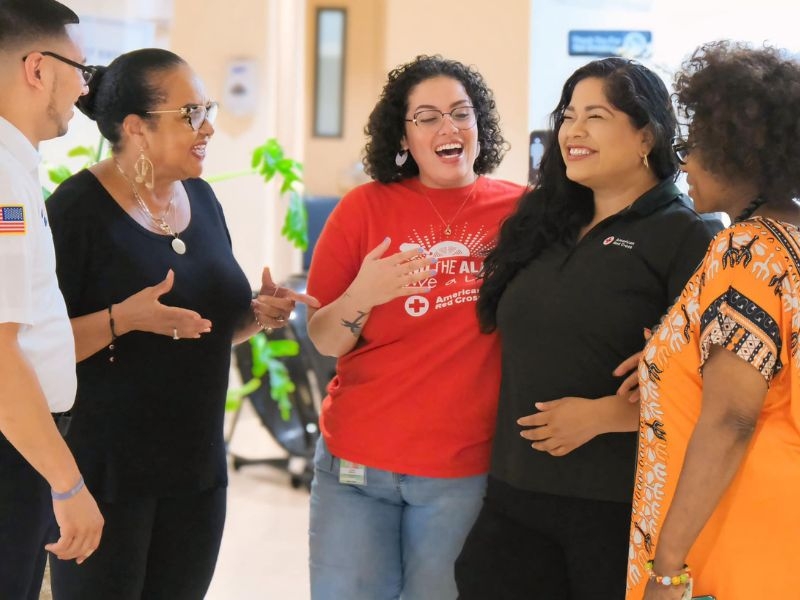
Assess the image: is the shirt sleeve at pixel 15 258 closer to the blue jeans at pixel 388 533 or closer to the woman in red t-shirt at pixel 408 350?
the woman in red t-shirt at pixel 408 350

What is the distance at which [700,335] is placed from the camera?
4.97 ft

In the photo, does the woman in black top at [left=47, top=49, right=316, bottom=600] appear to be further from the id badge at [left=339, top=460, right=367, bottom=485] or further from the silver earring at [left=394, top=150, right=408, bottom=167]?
the silver earring at [left=394, top=150, right=408, bottom=167]

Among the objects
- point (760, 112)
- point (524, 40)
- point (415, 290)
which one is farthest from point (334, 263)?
point (524, 40)

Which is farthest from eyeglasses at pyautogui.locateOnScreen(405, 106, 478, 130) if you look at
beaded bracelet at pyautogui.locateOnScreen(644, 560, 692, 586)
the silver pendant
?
beaded bracelet at pyautogui.locateOnScreen(644, 560, 692, 586)

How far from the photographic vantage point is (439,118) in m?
2.19

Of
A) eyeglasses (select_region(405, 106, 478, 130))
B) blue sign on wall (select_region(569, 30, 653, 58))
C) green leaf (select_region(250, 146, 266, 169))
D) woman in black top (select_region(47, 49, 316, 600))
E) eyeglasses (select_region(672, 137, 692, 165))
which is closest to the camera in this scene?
eyeglasses (select_region(672, 137, 692, 165))

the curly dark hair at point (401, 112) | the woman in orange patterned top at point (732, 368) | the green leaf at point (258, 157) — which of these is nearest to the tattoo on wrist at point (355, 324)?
the curly dark hair at point (401, 112)

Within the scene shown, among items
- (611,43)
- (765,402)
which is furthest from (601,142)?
(611,43)

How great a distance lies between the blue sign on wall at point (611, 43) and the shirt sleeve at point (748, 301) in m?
1.96

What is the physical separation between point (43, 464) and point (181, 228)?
28.4 inches

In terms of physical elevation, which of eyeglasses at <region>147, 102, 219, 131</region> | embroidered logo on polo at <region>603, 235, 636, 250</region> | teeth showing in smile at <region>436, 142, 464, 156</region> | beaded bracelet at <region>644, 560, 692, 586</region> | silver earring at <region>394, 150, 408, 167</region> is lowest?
beaded bracelet at <region>644, 560, 692, 586</region>

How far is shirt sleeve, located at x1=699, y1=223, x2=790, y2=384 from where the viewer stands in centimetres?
144

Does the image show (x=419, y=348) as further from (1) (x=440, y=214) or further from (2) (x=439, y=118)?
(2) (x=439, y=118)

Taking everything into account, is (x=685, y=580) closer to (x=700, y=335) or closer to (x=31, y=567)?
(x=700, y=335)
